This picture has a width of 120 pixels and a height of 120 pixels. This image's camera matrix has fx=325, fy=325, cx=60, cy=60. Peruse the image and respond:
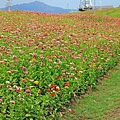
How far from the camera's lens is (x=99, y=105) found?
7645 mm

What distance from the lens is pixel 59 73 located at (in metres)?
8.12

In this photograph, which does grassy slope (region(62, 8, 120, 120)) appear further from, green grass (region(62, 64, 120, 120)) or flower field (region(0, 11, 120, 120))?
flower field (region(0, 11, 120, 120))

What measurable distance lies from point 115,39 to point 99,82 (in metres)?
5.13

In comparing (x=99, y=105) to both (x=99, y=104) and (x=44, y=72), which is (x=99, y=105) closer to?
(x=99, y=104)

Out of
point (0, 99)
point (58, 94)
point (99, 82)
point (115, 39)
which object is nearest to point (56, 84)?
point (58, 94)

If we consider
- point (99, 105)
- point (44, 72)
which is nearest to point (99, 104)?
point (99, 105)

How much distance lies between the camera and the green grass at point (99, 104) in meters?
6.97

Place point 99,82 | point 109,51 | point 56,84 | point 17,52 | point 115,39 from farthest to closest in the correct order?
point 115,39 → point 109,51 → point 99,82 → point 17,52 → point 56,84

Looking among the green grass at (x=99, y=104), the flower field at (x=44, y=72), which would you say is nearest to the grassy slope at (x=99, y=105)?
the green grass at (x=99, y=104)

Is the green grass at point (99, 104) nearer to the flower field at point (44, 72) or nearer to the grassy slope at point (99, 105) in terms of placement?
the grassy slope at point (99, 105)

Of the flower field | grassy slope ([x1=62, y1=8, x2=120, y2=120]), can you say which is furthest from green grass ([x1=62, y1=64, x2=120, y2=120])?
the flower field

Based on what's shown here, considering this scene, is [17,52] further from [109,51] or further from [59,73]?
[109,51]

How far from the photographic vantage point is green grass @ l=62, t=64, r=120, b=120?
697 cm

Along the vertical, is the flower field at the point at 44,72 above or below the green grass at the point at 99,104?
above
